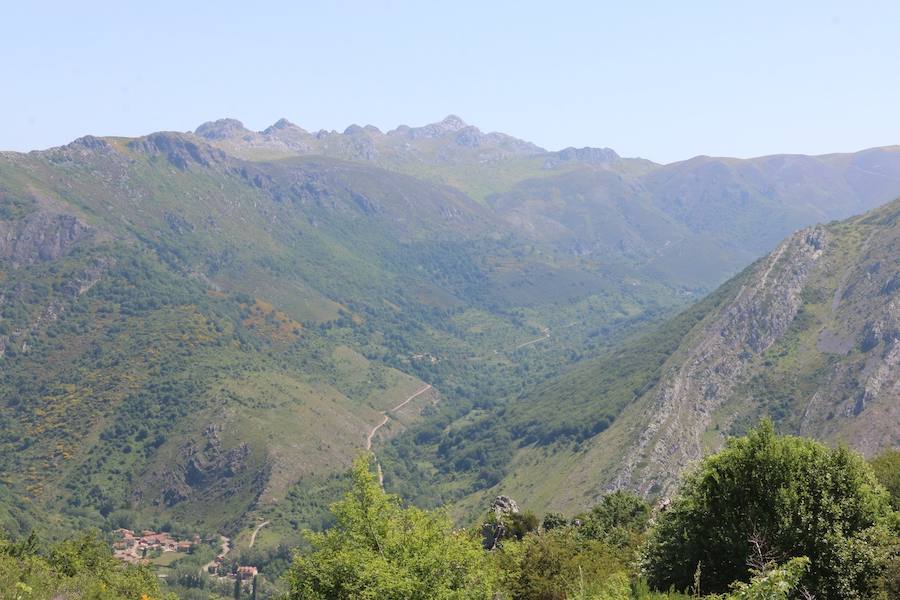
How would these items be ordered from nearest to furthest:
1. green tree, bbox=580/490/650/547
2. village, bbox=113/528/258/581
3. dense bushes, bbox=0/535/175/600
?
dense bushes, bbox=0/535/175/600 < green tree, bbox=580/490/650/547 < village, bbox=113/528/258/581

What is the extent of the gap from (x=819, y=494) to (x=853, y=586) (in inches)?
164

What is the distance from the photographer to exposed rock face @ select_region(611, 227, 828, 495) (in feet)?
503

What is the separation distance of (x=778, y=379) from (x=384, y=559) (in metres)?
155

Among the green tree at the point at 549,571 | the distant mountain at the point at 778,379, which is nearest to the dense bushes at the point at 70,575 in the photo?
the green tree at the point at 549,571

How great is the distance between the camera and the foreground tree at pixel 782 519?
29.4 m

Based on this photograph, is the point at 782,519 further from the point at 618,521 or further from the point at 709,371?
the point at 709,371

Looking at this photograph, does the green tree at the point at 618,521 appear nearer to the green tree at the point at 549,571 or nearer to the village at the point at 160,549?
the green tree at the point at 549,571

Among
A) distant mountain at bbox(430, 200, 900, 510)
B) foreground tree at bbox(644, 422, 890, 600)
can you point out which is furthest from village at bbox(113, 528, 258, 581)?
foreground tree at bbox(644, 422, 890, 600)

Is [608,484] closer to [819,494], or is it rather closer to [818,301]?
[818,301]

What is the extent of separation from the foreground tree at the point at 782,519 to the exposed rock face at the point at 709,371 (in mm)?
115556

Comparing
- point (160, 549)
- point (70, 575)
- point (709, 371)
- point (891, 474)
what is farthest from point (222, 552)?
point (891, 474)

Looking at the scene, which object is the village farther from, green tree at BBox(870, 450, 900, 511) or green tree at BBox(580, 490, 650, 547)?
green tree at BBox(870, 450, 900, 511)

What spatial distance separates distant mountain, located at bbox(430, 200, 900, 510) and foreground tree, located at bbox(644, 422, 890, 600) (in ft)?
326

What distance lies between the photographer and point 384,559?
104 feet
